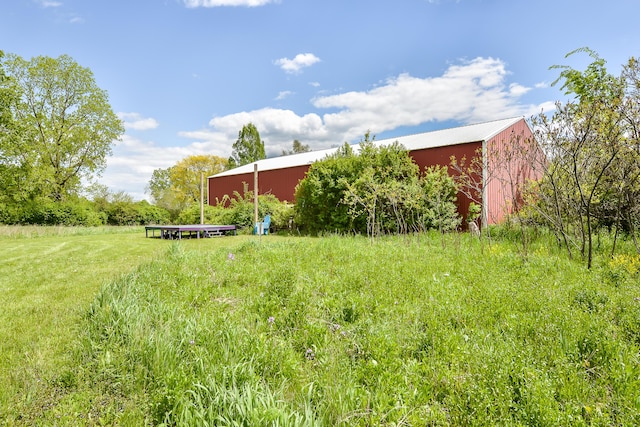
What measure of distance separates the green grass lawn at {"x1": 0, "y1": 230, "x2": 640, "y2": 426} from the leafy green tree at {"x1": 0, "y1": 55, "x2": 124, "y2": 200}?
20.4 metres

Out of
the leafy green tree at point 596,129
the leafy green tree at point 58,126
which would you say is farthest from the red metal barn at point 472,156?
the leafy green tree at point 58,126

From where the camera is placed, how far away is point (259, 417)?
1.66 metres

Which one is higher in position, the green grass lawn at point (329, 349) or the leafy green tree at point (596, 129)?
the leafy green tree at point (596, 129)

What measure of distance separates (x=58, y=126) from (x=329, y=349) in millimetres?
26782

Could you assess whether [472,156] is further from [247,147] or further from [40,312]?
[247,147]

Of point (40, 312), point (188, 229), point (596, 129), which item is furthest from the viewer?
point (188, 229)

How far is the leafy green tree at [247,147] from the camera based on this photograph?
39281 mm

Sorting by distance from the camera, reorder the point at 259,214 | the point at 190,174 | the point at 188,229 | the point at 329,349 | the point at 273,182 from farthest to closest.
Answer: the point at 190,174, the point at 273,182, the point at 259,214, the point at 188,229, the point at 329,349

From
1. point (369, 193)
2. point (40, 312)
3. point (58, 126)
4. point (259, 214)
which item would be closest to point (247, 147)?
point (58, 126)

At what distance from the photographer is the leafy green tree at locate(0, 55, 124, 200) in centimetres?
1986

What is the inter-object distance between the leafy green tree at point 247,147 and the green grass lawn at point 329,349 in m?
35.7

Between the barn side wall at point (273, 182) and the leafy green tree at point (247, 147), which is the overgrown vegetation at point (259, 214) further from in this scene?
the leafy green tree at point (247, 147)

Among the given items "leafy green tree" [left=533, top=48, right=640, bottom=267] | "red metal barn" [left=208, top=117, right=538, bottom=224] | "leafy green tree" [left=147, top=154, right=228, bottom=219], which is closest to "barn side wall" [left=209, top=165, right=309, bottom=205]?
"red metal barn" [left=208, top=117, right=538, bottom=224]

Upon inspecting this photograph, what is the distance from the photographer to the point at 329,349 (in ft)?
8.39
